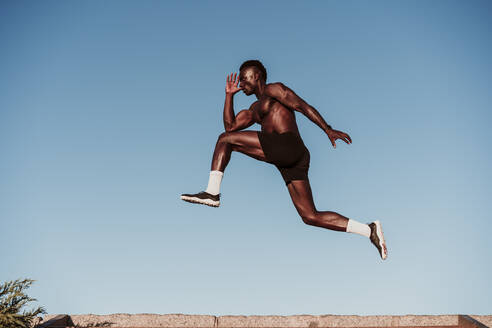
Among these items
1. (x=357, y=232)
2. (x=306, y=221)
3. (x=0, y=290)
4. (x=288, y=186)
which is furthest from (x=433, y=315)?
(x=0, y=290)

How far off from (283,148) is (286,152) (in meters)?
0.06

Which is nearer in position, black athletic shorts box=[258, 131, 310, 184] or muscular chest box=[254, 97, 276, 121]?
black athletic shorts box=[258, 131, 310, 184]

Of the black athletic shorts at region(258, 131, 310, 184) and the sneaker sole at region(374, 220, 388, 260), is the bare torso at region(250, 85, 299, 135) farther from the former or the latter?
the sneaker sole at region(374, 220, 388, 260)

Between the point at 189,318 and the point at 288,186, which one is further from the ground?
the point at 288,186

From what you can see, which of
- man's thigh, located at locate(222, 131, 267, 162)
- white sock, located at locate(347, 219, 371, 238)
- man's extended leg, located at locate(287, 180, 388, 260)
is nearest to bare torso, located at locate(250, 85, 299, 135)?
man's thigh, located at locate(222, 131, 267, 162)

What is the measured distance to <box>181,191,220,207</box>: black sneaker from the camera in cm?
582

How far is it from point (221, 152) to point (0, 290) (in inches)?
111

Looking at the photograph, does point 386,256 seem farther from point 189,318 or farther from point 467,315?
point 189,318

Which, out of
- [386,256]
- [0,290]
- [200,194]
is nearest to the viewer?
[0,290]

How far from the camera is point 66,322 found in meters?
6.23

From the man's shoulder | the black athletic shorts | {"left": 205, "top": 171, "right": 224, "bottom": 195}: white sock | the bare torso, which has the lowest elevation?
{"left": 205, "top": 171, "right": 224, "bottom": 195}: white sock

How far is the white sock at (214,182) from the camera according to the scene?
5.91 m

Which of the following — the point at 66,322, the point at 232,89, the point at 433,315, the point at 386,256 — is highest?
the point at 232,89

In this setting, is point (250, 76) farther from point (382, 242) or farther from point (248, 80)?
point (382, 242)
